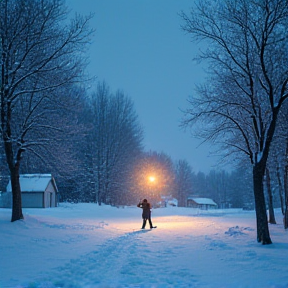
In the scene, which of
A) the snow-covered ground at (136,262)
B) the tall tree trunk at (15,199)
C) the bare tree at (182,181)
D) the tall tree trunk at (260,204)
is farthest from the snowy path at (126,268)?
the bare tree at (182,181)

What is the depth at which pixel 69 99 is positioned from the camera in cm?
1638

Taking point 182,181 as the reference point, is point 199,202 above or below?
below

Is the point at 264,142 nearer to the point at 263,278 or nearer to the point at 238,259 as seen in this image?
the point at 238,259

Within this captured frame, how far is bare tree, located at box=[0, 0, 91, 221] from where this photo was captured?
1399 centimetres

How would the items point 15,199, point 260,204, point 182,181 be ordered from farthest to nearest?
point 182,181 < point 15,199 < point 260,204

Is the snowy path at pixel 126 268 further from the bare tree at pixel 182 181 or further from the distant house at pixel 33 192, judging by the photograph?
the bare tree at pixel 182 181

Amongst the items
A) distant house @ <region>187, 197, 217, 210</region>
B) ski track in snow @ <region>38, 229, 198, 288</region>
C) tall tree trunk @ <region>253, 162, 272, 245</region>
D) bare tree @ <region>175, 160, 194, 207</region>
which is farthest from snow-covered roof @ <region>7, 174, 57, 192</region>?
distant house @ <region>187, 197, 217, 210</region>

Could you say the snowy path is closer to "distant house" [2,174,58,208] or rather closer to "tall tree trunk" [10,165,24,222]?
"tall tree trunk" [10,165,24,222]

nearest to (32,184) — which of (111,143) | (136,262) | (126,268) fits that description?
(111,143)

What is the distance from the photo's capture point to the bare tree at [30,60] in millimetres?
13992

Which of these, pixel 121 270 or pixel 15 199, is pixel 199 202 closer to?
pixel 15 199

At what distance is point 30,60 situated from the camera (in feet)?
49.0

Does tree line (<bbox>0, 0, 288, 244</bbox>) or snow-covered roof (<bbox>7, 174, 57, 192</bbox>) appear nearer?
tree line (<bbox>0, 0, 288, 244</bbox>)

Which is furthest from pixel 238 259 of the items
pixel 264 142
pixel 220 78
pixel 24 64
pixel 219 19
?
pixel 24 64
